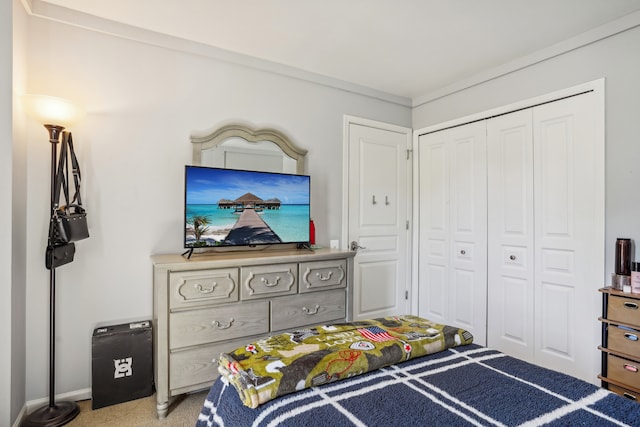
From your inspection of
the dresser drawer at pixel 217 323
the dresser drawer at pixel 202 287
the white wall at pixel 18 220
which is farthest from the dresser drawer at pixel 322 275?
the white wall at pixel 18 220

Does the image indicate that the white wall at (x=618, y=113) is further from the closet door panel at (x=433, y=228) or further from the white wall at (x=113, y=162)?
the white wall at (x=113, y=162)

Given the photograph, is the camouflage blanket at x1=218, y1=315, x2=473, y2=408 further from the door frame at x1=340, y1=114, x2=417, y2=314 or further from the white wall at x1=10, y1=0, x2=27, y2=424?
the door frame at x1=340, y1=114, x2=417, y2=314

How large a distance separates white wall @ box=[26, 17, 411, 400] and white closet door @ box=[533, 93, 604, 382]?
2.49 meters

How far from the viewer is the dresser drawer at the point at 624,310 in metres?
2.03

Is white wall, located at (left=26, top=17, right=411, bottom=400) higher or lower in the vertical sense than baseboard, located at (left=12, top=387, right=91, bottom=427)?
higher

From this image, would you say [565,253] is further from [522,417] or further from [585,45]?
[522,417]

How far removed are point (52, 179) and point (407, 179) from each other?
124 inches

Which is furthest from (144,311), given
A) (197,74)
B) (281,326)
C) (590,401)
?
(590,401)

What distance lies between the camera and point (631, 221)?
2262 mm

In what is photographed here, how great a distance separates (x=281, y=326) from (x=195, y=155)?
144 centimetres

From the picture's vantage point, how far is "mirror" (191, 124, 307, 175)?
8.70 feet

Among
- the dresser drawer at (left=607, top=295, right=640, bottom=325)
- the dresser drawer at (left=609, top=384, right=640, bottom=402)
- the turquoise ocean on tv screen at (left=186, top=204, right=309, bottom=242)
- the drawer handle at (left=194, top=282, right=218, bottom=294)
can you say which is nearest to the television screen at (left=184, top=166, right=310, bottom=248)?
the turquoise ocean on tv screen at (left=186, top=204, right=309, bottom=242)

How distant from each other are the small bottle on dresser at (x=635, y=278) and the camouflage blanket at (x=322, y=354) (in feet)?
4.18

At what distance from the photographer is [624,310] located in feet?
6.81
